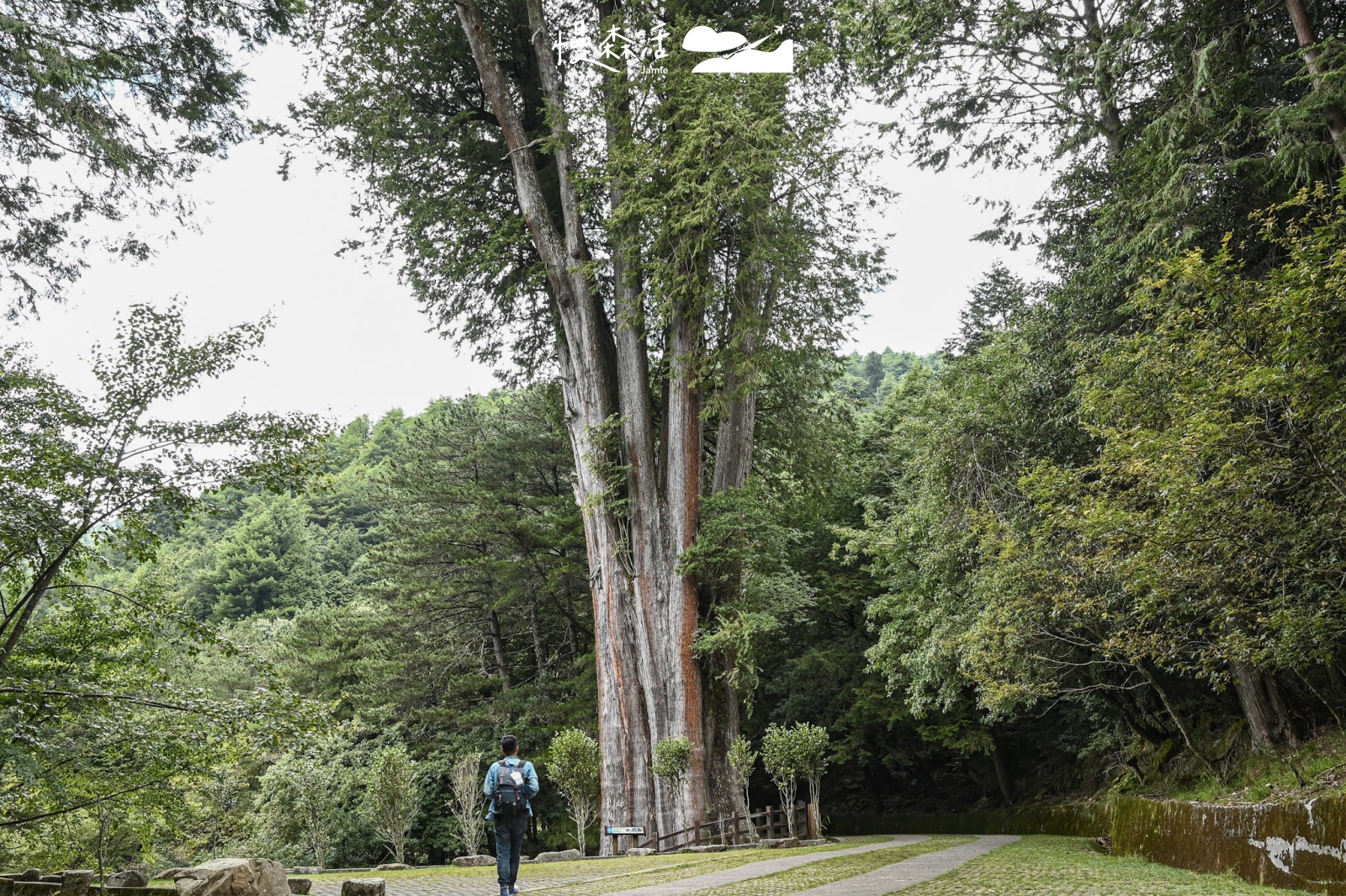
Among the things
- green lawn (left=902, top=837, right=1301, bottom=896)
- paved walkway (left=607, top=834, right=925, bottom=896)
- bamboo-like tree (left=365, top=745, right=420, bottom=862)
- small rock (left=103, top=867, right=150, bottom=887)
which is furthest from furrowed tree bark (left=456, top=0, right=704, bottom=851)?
small rock (left=103, top=867, right=150, bottom=887)

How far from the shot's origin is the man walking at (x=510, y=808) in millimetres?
6945

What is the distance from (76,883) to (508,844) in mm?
4937

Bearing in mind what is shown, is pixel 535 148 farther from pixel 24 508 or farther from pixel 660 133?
pixel 24 508

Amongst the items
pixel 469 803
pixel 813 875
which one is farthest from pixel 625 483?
pixel 469 803

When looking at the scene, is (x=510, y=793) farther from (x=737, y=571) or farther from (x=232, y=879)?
(x=737, y=571)

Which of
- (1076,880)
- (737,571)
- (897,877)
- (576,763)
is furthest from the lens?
(576,763)

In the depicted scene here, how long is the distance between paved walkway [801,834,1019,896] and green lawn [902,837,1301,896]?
0.53ft

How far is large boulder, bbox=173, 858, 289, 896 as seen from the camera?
22.7 ft

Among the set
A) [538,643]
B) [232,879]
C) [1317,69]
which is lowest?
[232,879]

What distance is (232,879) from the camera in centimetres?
707

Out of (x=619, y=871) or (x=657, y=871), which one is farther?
(x=619, y=871)

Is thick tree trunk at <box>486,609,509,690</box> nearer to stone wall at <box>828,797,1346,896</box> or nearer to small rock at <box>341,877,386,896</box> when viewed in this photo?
stone wall at <box>828,797,1346,896</box>

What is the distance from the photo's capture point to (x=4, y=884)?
899 cm

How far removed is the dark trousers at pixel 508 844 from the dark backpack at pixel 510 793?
5 cm
